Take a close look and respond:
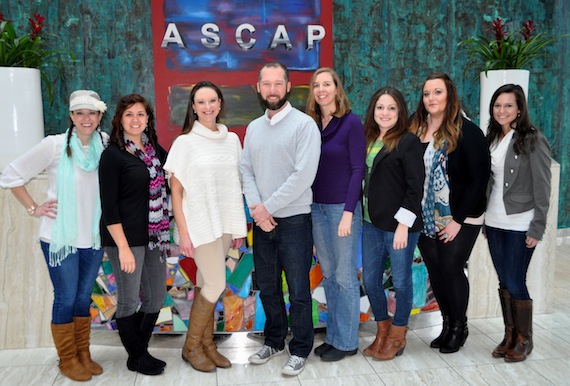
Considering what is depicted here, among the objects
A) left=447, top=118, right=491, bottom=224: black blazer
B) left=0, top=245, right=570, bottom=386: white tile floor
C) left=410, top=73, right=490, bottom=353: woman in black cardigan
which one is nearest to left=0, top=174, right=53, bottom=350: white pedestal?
left=0, top=245, right=570, bottom=386: white tile floor

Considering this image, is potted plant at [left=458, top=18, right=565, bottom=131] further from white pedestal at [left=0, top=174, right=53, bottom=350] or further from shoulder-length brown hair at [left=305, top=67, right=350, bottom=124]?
white pedestal at [left=0, top=174, right=53, bottom=350]

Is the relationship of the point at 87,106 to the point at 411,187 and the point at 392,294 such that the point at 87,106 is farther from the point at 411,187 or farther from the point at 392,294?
the point at 392,294

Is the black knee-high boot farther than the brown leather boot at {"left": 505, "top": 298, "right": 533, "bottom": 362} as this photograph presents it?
No

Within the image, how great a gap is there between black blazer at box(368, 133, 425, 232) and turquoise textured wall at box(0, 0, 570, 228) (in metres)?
2.37

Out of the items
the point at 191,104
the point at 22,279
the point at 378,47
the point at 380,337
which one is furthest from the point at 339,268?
the point at 378,47

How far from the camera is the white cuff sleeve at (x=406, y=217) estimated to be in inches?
98.7

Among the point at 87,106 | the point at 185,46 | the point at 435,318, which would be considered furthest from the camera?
the point at 185,46

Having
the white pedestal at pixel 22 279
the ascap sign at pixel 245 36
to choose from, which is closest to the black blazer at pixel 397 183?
the white pedestal at pixel 22 279

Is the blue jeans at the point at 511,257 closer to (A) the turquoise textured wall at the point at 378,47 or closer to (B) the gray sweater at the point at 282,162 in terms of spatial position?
(B) the gray sweater at the point at 282,162

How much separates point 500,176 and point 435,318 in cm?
113

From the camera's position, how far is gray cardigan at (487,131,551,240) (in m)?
2.56

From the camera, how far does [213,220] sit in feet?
8.04

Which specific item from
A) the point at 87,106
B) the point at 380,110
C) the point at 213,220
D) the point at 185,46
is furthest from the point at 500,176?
the point at 185,46

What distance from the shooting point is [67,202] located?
242 centimetres
